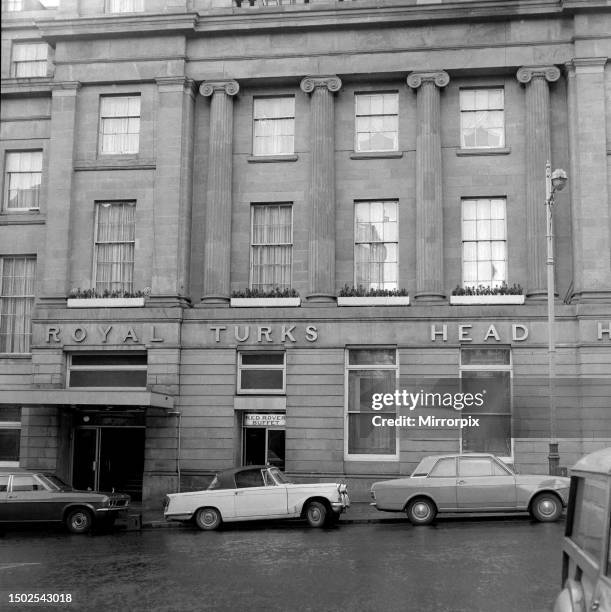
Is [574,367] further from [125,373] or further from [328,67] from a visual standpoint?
[125,373]

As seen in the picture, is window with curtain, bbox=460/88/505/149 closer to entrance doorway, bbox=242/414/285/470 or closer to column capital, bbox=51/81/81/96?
entrance doorway, bbox=242/414/285/470

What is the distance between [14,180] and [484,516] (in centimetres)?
2066

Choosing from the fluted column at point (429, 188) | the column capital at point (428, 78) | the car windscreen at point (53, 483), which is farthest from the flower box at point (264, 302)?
the car windscreen at point (53, 483)

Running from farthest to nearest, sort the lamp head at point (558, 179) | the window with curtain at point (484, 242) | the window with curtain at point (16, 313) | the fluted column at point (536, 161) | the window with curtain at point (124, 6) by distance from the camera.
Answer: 1. the window with curtain at point (124, 6)
2. the window with curtain at point (16, 313)
3. the window with curtain at point (484, 242)
4. the fluted column at point (536, 161)
5. the lamp head at point (558, 179)

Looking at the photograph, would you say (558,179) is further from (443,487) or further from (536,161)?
(443,487)

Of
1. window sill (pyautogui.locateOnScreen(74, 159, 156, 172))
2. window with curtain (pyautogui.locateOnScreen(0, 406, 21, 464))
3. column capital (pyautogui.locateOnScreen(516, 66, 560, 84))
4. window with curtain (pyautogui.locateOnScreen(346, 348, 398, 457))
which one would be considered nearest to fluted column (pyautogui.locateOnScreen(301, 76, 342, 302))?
window with curtain (pyautogui.locateOnScreen(346, 348, 398, 457))

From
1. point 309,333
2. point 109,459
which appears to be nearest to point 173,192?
point 309,333

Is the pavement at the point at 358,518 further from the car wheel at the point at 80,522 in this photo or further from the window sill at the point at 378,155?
the window sill at the point at 378,155

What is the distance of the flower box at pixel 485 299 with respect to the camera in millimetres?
26719

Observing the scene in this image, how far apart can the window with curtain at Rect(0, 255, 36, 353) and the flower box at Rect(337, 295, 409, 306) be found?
11434mm

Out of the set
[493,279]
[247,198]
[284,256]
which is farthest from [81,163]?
[493,279]

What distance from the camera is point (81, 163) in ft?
96.6

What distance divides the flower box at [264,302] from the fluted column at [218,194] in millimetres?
457

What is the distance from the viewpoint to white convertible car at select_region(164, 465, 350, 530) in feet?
65.9
